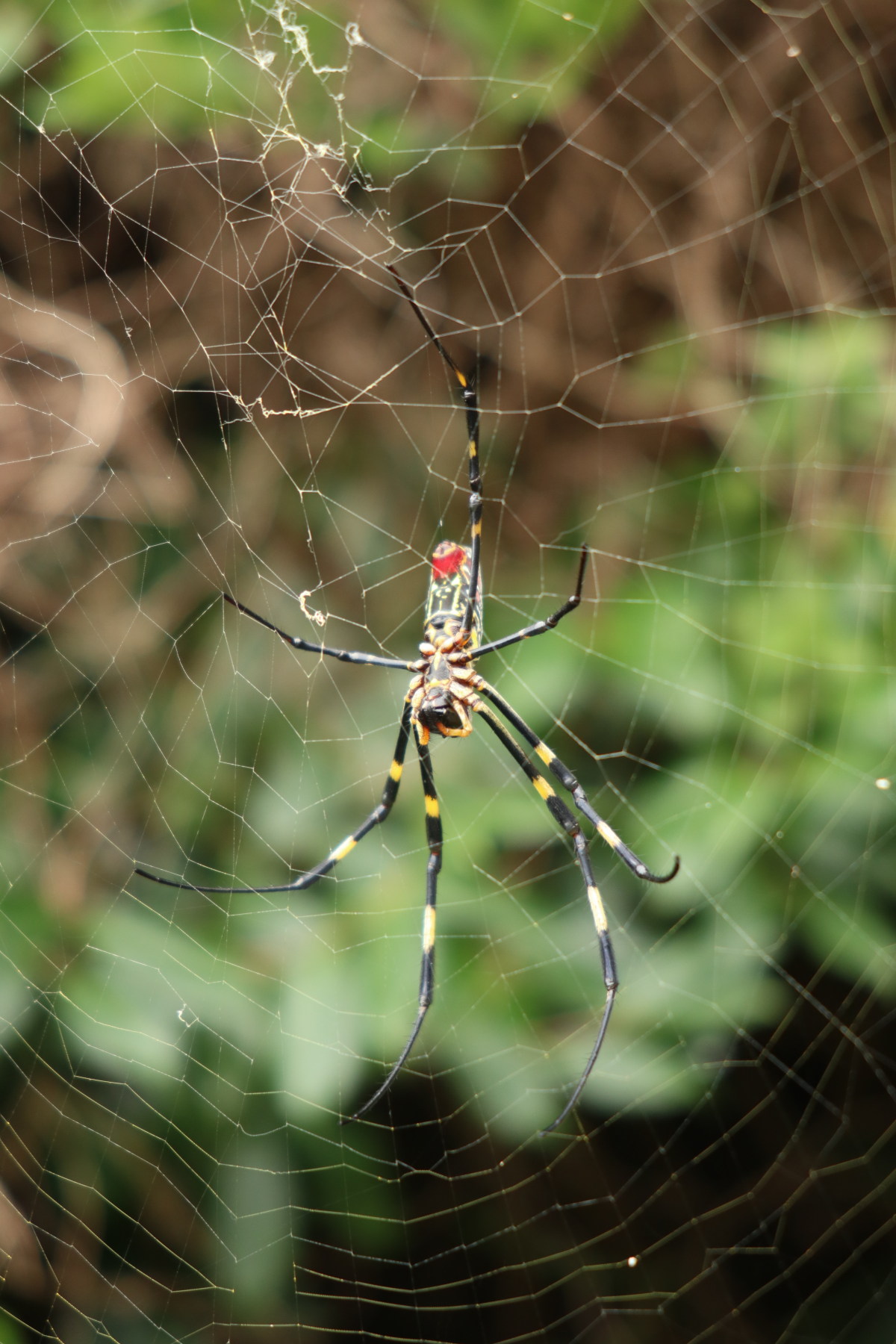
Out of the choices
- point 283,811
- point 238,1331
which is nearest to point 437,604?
point 283,811

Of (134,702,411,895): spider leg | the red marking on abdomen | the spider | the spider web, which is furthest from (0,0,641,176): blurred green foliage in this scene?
(134,702,411,895): spider leg

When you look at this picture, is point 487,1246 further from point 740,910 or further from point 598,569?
point 598,569

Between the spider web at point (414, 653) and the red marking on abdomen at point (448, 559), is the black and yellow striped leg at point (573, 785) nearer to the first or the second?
the spider web at point (414, 653)

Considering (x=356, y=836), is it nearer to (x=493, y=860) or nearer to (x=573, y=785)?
(x=493, y=860)

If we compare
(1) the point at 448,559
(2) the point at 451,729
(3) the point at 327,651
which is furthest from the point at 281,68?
(2) the point at 451,729

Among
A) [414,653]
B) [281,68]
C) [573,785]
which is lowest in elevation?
[573,785]

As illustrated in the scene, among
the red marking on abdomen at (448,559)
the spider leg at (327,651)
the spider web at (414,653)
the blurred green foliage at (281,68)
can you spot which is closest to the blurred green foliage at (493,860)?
the spider web at (414,653)
